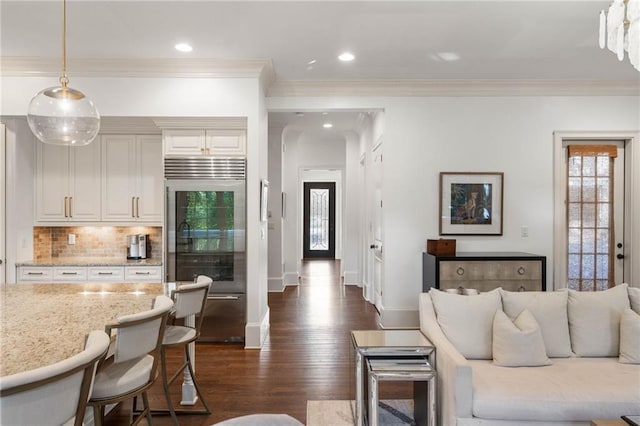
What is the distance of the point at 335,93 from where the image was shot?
478 centimetres

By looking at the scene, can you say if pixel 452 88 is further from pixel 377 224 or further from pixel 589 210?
pixel 589 210

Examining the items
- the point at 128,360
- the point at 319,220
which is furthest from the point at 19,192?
the point at 319,220

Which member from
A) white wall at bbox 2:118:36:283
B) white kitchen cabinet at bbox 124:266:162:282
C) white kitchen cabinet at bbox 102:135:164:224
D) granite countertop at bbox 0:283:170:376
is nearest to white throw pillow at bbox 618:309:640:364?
granite countertop at bbox 0:283:170:376

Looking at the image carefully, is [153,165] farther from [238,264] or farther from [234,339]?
[234,339]

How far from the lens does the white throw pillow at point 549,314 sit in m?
2.63

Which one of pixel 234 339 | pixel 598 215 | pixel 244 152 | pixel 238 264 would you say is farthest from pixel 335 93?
pixel 598 215

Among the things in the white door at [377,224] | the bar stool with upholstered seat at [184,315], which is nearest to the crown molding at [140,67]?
the white door at [377,224]

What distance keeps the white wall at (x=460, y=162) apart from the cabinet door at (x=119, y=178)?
8.78 ft

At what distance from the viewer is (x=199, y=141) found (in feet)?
14.1

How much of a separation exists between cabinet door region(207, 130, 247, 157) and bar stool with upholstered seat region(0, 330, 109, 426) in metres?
3.00

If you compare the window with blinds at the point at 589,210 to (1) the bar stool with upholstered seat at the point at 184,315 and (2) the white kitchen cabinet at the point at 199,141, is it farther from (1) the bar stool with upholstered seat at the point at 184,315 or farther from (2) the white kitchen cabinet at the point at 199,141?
(1) the bar stool with upholstered seat at the point at 184,315

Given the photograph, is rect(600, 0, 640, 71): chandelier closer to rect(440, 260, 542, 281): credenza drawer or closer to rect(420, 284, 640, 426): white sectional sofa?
rect(420, 284, 640, 426): white sectional sofa

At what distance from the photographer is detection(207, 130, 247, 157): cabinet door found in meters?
4.26

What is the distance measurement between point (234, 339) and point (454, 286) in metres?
2.32
